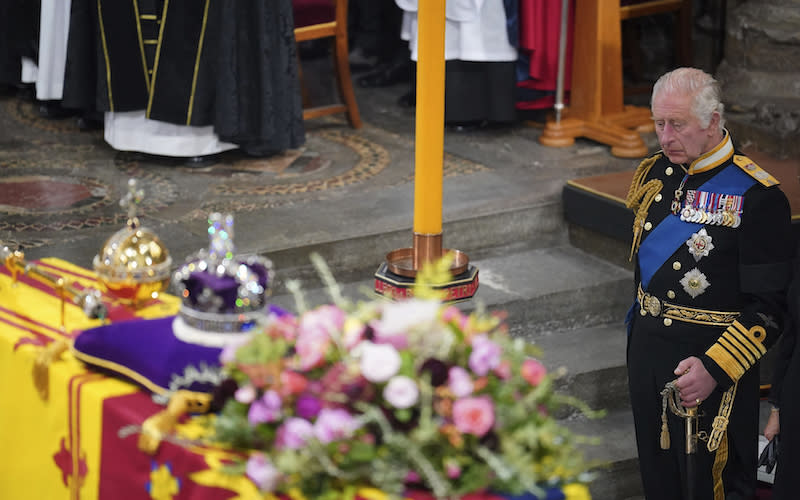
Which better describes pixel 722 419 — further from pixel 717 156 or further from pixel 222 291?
pixel 222 291

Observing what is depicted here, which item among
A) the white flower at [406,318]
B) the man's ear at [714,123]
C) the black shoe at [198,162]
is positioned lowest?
the black shoe at [198,162]

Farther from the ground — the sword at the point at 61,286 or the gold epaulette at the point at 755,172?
the gold epaulette at the point at 755,172

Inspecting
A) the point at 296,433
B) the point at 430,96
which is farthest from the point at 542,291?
the point at 296,433

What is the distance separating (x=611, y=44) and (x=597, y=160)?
67 centimetres

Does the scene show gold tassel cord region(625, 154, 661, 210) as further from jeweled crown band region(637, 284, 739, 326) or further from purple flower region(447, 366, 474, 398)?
purple flower region(447, 366, 474, 398)

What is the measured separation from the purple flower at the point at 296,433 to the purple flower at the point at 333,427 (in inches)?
0.6

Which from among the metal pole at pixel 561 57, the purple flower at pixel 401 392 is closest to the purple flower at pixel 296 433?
the purple flower at pixel 401 392

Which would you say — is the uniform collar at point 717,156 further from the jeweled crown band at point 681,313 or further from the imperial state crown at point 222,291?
the imperial state crown at point 222,291

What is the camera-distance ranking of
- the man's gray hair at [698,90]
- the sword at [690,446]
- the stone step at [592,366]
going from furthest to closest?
the stone step at [592,366] → the sword at [690,446] → the man's gray hair at [698,90]

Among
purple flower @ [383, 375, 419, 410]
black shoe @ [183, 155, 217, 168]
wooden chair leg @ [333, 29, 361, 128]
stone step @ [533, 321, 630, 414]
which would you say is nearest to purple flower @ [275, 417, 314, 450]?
purple flower @ [383, 375, 419, 410]

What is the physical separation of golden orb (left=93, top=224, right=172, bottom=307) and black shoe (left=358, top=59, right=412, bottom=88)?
5.17 m

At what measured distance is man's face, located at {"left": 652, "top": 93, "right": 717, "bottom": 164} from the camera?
9.43 feet

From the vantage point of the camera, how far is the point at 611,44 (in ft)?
19.7

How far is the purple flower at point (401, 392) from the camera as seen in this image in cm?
163
